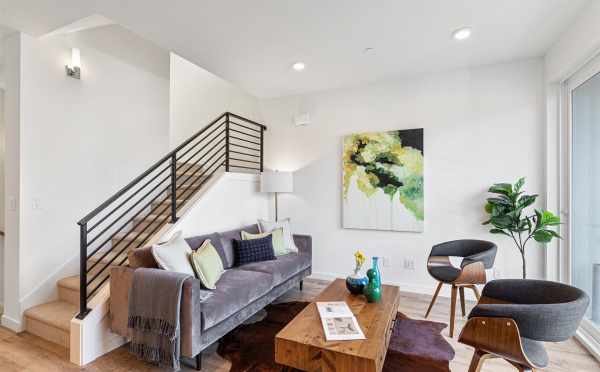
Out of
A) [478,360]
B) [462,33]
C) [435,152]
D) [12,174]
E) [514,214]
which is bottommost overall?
[478,360]

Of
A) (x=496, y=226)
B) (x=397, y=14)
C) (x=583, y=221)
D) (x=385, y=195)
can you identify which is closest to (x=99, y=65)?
(x=397, y=14)

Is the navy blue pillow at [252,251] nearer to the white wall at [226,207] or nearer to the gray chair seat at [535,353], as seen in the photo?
the white wall at [226,207]

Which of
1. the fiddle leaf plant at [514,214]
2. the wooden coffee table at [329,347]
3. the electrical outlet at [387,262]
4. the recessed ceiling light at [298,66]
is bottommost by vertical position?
the electrical outlet at [387,262]

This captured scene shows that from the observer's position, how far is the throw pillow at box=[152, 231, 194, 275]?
2.27m

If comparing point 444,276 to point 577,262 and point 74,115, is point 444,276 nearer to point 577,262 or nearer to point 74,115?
point 577,262

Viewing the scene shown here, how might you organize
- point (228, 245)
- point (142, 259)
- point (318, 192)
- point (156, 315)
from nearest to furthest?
point (156, 315) → point (142, 259) → point (228, 245) → point (318, 192)

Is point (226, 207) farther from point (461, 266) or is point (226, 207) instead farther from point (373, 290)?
point (461, 266)

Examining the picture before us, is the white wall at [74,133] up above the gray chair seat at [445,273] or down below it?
above

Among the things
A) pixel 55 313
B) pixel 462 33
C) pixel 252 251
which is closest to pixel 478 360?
pixel 252 251

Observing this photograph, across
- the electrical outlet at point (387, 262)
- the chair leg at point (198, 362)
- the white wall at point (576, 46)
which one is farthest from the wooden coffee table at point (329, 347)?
the white wall at point (576, 46)

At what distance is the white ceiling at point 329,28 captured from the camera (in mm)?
2312

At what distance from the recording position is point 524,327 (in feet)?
4.70

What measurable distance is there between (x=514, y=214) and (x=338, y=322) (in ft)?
7.55

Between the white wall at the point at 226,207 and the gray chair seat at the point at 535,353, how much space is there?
Result: 9.16 ft
